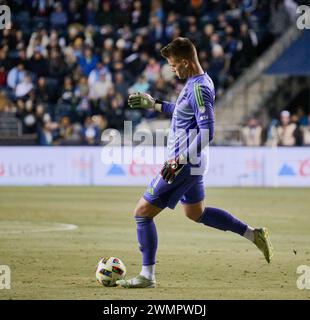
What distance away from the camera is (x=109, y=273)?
10.2 metres

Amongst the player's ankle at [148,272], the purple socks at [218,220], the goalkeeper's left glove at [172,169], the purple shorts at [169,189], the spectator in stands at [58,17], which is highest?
the spectator in stands at [58,17]

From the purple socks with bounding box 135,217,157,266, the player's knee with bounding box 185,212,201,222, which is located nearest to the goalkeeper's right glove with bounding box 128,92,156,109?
the player's knee with bounding box 185,212,201,222

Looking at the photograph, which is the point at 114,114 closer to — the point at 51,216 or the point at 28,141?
the point at 28,141

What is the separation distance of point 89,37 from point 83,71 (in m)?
1.45

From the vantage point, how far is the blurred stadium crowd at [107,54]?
28.1m

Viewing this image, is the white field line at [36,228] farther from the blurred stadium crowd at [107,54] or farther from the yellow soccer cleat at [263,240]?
the blurred stadium crowd at [107,54]

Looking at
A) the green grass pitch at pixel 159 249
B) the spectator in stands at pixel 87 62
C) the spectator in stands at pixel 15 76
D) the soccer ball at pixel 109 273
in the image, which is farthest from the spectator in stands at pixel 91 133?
the soccer ball at pixel 109 273

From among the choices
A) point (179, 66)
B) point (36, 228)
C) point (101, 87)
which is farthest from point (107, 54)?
point (179, 66)

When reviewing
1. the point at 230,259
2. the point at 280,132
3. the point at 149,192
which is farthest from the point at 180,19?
the point at 149,192

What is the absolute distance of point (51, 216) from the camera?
59.0ft

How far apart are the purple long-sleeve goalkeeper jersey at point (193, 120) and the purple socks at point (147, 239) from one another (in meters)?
0.72

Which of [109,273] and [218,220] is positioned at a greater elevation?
[218,220]

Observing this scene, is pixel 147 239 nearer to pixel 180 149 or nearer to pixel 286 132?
pixel 180 149

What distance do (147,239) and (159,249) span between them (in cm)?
368
